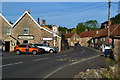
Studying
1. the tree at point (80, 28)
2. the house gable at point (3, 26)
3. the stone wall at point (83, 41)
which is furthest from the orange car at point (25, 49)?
the tree at point (80, 28)

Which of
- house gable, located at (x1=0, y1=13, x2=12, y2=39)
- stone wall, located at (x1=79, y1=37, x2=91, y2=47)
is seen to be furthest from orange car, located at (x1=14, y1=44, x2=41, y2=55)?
stone wall, located at (x1=79, y1=37, x2=91, y2=47)

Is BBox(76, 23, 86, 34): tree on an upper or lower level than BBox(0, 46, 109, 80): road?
upper

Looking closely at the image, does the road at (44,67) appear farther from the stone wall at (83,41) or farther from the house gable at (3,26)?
the stone wall at (83,41)

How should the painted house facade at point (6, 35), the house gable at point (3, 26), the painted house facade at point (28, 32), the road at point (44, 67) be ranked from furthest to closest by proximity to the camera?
the painted house facade at point (28, 32) → the house gable at point (3, 26) → the painted house facade at point (6, 35) → the road at point (44, 67)

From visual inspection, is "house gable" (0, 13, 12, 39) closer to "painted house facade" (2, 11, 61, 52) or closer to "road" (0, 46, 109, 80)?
"painted house facade" (2, 11, 61, 52)

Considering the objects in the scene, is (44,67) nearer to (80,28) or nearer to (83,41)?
(83,41)

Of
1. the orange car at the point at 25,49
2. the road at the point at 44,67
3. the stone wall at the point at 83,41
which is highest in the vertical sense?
the stone wall at the point at 83,41

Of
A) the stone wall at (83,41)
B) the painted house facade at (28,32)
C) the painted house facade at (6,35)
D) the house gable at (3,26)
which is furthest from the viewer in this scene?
the stone wall at (83,41)

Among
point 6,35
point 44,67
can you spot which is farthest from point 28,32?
point 44,67

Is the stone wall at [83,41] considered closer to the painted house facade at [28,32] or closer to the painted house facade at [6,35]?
the painted house facade at [28,32]

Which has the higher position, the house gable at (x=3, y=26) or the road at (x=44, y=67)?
the house gable at (x=3, y=26)

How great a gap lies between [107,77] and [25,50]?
2758 centimetres

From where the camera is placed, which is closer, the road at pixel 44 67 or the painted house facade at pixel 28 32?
the road at pixel 44 67

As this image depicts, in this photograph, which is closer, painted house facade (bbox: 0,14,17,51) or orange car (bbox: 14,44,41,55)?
orange car (bbox: 14,44,41,55)
